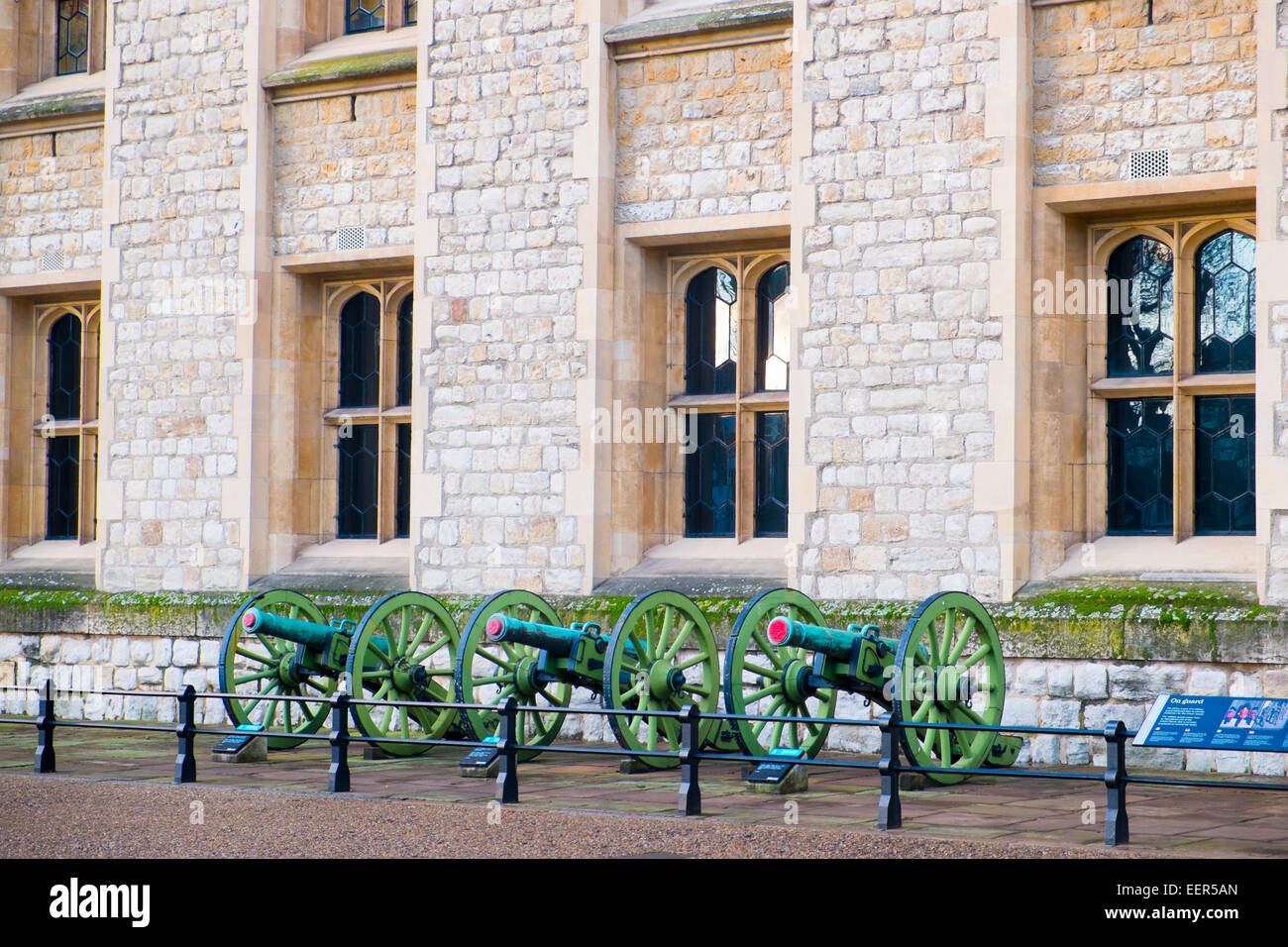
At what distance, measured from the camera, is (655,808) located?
834 centimetres

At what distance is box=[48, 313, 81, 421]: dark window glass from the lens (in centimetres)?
1520

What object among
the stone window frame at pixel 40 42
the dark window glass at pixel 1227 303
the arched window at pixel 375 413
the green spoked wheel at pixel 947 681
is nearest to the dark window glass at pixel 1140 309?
the dark window glass at pixel 1227 303

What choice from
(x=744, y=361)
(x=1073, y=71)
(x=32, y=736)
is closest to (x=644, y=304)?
(x=744, y=361)

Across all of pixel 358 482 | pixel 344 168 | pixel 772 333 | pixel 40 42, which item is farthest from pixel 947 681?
pixel 40 42

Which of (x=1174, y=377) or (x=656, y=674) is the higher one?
(x=1174, y=377)

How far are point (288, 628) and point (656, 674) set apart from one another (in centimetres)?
255

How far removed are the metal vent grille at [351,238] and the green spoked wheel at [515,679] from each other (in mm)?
3457

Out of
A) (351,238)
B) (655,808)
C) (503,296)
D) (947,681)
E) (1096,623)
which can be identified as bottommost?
(655,808)

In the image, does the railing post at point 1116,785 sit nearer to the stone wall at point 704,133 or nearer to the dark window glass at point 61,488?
the stone wall at point 704,133

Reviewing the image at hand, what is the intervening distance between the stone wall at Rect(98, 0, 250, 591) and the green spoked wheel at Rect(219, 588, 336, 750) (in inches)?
65.2

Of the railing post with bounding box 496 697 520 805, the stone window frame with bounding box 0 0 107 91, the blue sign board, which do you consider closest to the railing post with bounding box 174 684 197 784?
the railing post with bounding box 496 697 520 805

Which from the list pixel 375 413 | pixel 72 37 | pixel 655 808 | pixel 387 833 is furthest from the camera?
pixel 72 37

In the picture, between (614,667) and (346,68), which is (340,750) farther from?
(346,68)

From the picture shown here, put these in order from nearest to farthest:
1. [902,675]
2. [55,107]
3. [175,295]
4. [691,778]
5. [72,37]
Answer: [691,778], [902,675], [175,295], [55,107], [72,37]
